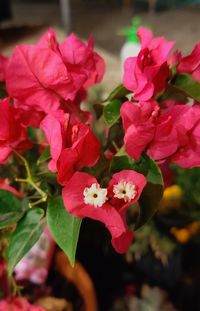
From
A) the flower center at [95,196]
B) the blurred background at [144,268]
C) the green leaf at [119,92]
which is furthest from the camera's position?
the blurred background at [144,268]

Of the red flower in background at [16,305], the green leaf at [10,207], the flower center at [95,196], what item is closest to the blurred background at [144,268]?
the red flower in background at [16,305]

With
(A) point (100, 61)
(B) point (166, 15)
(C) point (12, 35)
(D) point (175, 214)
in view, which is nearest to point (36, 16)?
(B) point (166, 15)

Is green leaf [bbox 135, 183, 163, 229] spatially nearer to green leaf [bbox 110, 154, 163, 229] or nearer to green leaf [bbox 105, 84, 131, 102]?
green leaf [bbox 110, 154, 163, 229]

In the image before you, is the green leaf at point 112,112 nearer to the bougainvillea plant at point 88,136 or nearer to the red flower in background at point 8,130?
the bougainvillea plant at point 88,136

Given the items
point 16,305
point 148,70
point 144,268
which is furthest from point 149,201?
point 144,268

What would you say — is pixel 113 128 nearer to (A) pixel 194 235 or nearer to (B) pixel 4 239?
(B) pixel 4 239

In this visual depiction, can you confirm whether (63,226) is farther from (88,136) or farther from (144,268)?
(144,268)
